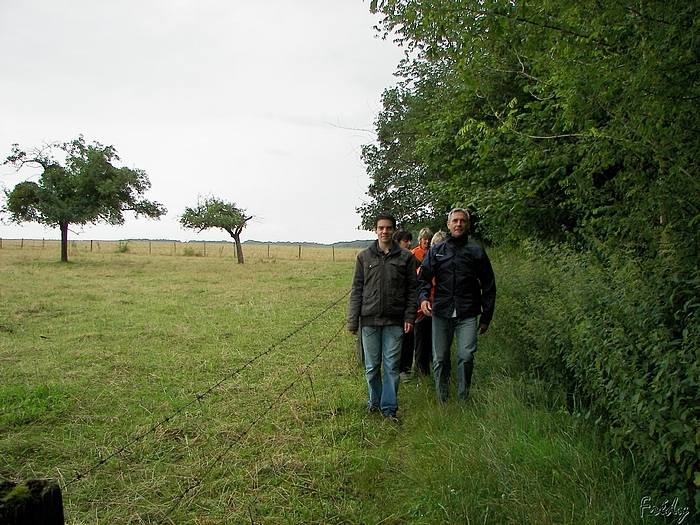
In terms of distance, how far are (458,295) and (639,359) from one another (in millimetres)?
2153

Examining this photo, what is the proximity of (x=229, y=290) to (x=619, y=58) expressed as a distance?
51.0 ft

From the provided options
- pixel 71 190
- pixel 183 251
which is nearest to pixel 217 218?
pixel 71 190

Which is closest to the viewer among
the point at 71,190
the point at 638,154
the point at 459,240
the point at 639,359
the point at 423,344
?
the point at 639,359

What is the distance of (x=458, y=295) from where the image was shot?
16.0 ft

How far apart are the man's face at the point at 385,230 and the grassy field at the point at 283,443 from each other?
1658mm

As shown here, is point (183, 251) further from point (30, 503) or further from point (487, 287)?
point (30, 503)

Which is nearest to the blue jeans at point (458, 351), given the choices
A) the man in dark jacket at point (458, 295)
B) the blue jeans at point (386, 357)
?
the man in dark jacket at point (458, 295)

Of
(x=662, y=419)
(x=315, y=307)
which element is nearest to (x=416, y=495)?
(x=662, y=419)

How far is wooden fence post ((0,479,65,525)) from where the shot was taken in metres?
1.41

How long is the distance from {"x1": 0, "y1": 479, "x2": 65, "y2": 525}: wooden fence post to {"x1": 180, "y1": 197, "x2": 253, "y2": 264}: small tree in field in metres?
37.1

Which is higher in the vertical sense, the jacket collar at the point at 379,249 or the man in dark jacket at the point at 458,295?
the jacket collar at the point at 379,249

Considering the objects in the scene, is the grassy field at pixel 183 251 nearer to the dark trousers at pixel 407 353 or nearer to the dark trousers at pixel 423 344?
the dark trousers at pixel 407 353

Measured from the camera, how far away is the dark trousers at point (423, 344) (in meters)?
6.33

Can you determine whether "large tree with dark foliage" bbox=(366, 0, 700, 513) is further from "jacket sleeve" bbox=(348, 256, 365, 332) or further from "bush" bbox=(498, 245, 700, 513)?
"jacket sleeve" bbox=(348, 256, 365, 332)
